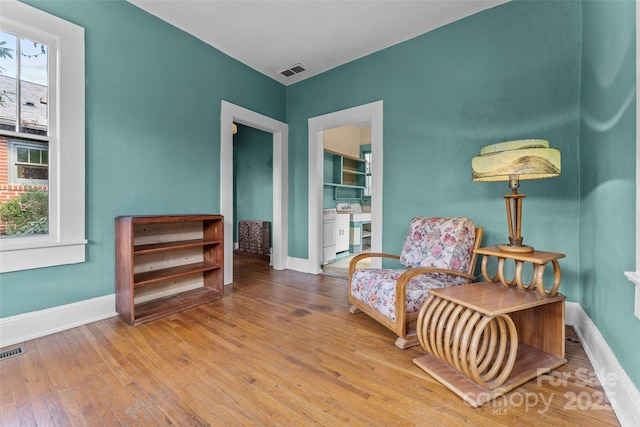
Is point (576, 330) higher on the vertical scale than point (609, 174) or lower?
lower

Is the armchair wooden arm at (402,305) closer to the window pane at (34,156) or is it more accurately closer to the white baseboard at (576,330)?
the white baseboard at (576,330)

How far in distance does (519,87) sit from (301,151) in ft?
8.60

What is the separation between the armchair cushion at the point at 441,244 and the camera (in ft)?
7.15

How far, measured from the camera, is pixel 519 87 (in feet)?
7.92

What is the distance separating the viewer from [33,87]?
6.63 ft

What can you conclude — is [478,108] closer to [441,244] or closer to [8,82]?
[441,244]

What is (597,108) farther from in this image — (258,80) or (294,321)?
(258,80)

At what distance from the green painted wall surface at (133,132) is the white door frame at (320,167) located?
128 cm

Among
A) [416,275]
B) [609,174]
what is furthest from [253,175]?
[609,174]

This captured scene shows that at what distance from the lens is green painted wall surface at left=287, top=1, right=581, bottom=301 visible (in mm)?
2238

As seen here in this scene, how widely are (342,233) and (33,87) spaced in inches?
164

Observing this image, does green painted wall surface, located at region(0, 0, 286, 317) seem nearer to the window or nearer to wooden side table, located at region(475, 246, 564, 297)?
the window

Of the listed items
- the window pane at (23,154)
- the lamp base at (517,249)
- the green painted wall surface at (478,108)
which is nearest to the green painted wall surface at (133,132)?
the window pane at (23,154)

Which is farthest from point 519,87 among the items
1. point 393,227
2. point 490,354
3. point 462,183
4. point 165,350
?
point 165,350
